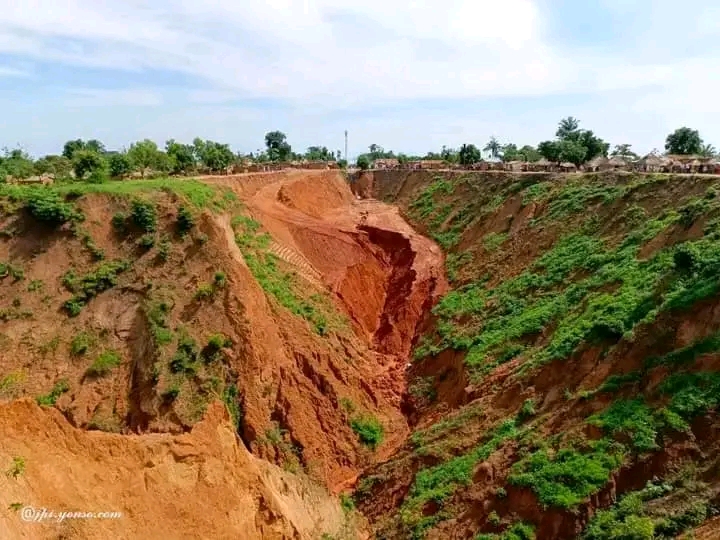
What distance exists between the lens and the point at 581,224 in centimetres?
3009

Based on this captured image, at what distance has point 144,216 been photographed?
25.5 metres

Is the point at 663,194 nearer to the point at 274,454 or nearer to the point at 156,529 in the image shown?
the point at 274,454

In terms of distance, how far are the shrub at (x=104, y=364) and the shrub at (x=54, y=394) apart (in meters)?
0.83

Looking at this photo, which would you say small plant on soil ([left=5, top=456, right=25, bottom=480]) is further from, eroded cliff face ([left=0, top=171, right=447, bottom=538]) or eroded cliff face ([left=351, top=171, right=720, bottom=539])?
eroded cliff face ([left=351, top=171, right=720, bottom=539])

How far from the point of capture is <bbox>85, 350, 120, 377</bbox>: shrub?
21.3 m

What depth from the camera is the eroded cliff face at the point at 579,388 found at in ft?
48.1

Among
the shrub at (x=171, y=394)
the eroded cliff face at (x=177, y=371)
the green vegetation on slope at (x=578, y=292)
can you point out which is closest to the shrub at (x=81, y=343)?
the eroded cliff face at (x=177, y=371)

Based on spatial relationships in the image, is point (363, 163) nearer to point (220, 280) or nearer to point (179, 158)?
point (179, 158)

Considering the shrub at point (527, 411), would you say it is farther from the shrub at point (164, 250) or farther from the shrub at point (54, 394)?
the shrub at point (54, 394)

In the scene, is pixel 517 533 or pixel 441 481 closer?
pixel 517 533

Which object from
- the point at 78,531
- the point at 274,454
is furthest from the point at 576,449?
the point at 78,531

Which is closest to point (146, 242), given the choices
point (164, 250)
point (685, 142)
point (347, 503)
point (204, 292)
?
point (164, 250)

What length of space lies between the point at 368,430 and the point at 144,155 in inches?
1147

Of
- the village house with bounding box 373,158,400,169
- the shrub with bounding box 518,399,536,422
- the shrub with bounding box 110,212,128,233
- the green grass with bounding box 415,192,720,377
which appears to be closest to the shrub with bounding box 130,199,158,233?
the shrub with bounding box 110,212,128,233
